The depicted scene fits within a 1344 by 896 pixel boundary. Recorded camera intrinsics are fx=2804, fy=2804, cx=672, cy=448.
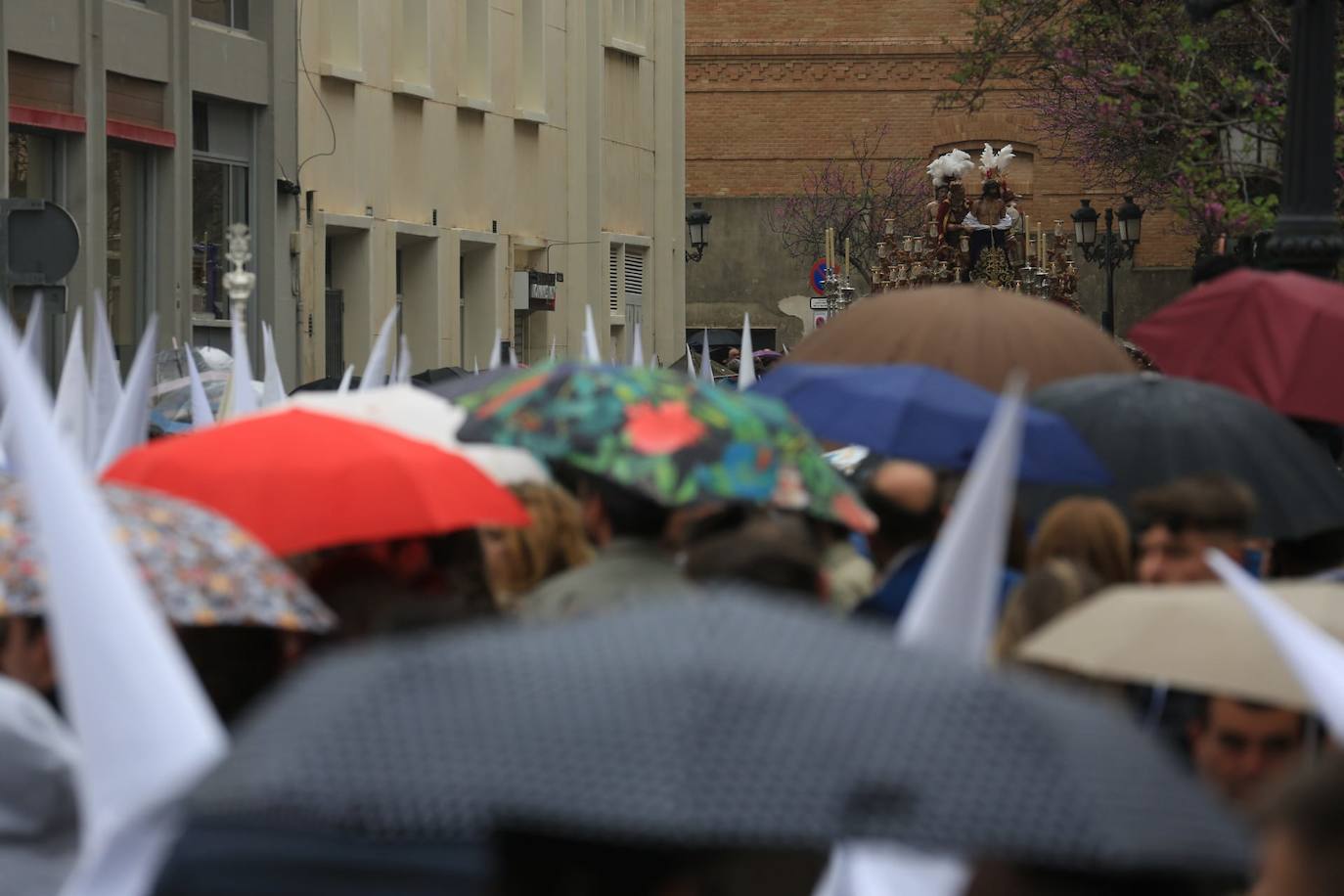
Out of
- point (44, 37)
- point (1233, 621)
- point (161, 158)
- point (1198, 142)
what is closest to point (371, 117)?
point (161, 158)

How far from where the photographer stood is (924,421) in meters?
7.98

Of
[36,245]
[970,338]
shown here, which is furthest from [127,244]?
[970,338]

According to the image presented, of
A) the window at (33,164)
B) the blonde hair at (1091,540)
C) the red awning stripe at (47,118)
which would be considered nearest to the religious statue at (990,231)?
the red awning stripe at (47,118)

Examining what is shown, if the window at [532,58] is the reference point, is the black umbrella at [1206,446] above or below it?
→ below

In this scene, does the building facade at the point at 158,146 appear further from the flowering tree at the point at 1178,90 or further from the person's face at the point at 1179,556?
the person's face at the point at 1179,556

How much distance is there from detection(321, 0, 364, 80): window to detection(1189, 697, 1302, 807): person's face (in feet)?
84.9

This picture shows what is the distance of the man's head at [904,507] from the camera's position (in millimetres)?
6918

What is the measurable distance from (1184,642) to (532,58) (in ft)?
104

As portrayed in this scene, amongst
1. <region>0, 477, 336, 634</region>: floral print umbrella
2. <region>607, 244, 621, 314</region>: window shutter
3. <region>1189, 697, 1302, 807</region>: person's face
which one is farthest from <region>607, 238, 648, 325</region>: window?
<region>1189, 697, 1302, 807</region>: person's face

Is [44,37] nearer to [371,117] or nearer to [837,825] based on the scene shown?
[371,117]

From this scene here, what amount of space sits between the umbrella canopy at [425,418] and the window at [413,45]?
78.1ft

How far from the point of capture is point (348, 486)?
21.3 ft

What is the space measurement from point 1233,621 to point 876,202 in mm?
51355

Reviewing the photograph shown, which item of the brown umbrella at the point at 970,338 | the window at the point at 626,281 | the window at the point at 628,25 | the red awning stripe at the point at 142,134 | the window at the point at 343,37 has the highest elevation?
the window at the point at 628,25
